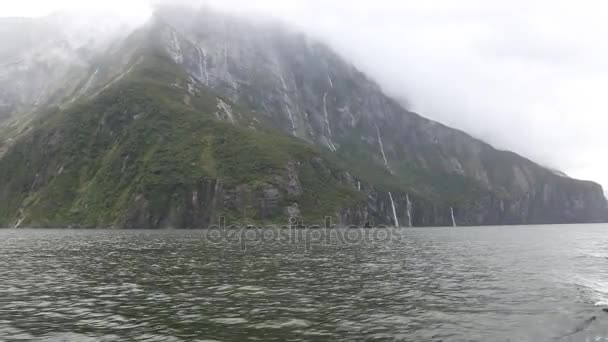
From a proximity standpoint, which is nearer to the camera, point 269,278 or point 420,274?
Result: point 269,278

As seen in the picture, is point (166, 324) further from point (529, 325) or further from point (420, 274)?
point (420, 274)

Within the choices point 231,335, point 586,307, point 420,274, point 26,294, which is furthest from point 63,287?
point 586,307

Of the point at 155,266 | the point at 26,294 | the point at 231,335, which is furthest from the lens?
the point at 155,266

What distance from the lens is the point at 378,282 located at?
44.9 m

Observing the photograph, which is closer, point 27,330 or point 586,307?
point 27,330

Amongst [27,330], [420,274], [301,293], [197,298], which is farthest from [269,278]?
[27,330]

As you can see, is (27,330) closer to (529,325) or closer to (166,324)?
(166,324)

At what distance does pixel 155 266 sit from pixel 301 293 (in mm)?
24077

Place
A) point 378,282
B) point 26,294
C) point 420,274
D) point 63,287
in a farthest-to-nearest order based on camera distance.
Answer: point 420,274, point 378,282, point 63,287, point 26,294

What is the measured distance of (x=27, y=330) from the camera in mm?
26328

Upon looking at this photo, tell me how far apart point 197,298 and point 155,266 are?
22.1m

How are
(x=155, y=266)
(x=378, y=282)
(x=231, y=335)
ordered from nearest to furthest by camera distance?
(x=231, y=335) → (x=378, y=282) → (x=155, y=266)

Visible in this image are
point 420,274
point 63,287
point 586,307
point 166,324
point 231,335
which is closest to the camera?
point 231,335

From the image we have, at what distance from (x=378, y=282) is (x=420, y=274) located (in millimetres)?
8338
